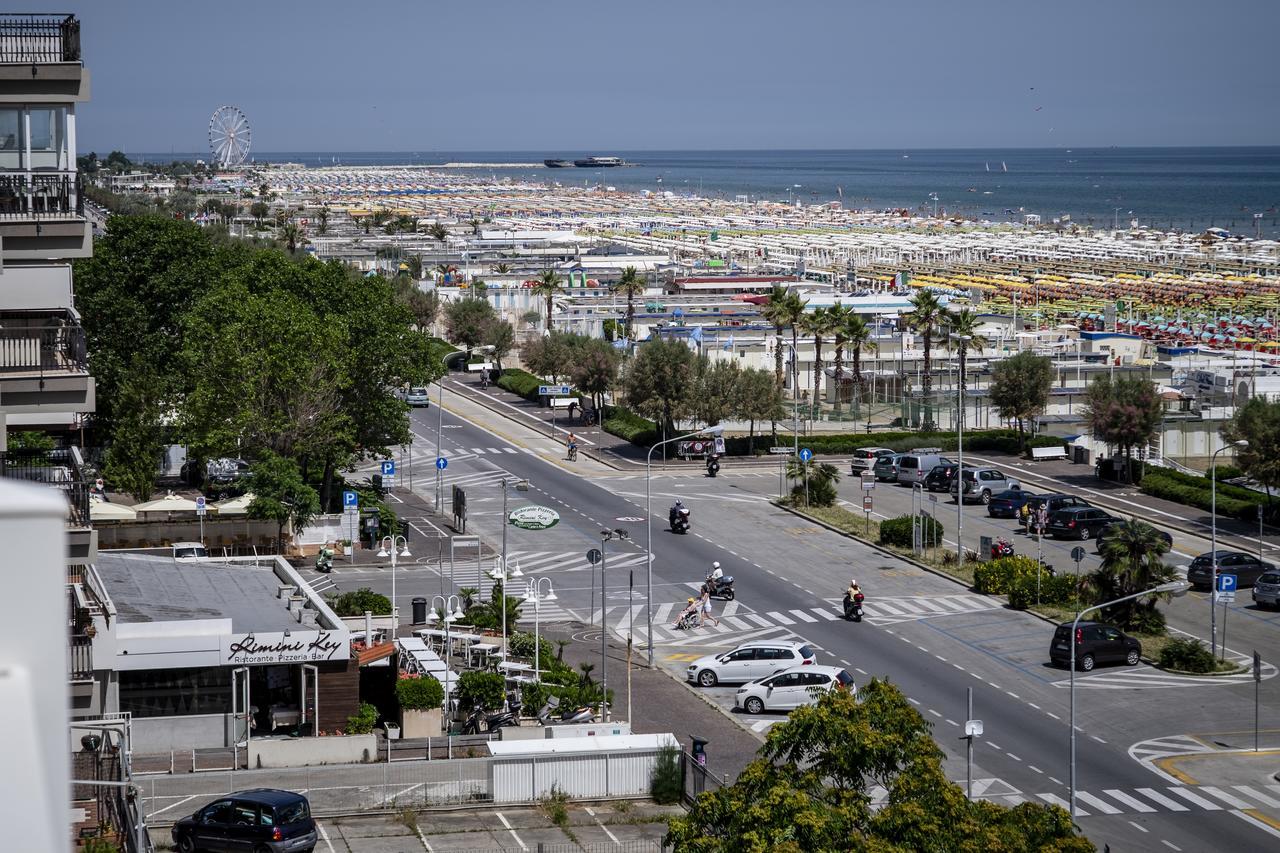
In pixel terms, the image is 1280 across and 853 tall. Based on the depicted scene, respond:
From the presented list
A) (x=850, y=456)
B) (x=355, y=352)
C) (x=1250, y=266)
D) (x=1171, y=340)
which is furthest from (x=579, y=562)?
(x=1250, y=266)

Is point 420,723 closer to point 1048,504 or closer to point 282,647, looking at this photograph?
point 282,647

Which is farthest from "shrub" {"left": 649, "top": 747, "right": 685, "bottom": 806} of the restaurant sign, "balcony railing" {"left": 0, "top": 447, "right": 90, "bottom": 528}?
"balcony railing" {"left": 0, "top": 447, "right": 90, "bottom": 528}

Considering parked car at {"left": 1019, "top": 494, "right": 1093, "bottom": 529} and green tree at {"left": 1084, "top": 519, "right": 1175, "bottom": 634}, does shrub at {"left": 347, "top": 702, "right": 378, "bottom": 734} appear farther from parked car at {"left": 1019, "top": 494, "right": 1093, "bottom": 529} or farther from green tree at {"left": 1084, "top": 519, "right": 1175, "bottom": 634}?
parked car at {"left": 1019, "top": 494, "right": 1093, "bottom": 529}

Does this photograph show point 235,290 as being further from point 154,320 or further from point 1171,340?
point 1171,340

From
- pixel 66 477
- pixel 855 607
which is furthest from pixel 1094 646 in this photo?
pixel 66 477

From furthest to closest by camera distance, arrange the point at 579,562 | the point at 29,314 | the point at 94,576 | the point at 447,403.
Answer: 1. the point at 447,403
2. the point at 579,562
3. the point at 94,576
4. the point at 29,314

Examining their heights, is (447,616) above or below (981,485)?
above
